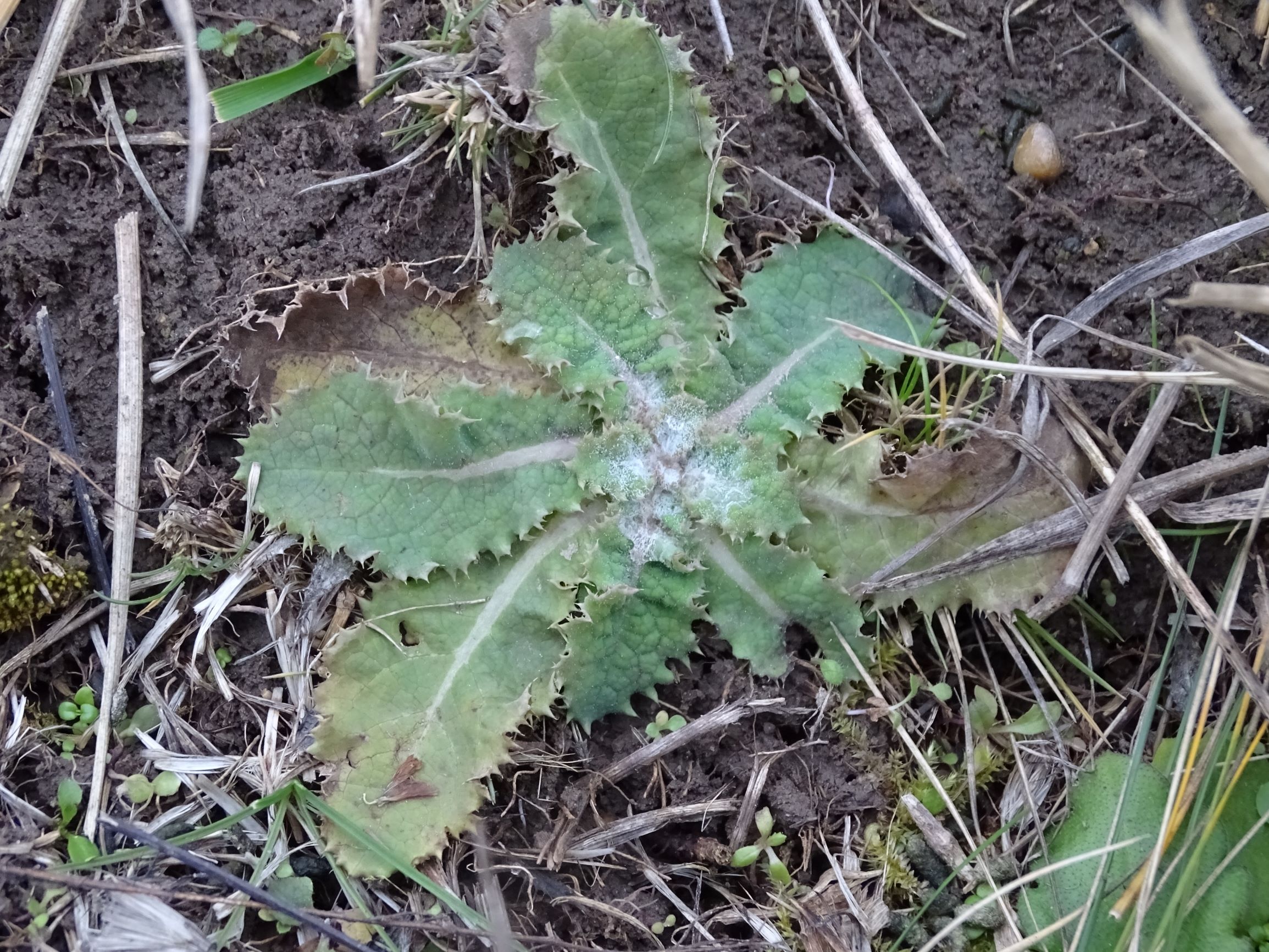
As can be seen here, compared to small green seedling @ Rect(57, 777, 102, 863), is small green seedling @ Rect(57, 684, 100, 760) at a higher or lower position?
higher

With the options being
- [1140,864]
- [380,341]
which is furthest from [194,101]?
[1140,864]

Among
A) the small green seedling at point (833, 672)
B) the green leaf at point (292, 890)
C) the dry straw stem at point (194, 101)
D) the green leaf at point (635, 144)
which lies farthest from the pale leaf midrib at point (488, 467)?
the green leaf at point (292, 890)

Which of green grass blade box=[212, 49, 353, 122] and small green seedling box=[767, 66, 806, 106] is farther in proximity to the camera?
small green seedling box=[767, 66, 806, 106]

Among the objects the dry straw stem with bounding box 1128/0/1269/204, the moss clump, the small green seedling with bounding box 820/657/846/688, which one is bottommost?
the small green seedling with bounding box 820/657/846/688

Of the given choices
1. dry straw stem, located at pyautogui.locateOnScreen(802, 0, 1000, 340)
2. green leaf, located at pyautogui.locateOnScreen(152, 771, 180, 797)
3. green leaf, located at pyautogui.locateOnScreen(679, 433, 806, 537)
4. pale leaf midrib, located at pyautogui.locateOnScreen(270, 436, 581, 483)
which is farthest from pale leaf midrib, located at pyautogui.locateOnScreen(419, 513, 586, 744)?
dry straw stem, located at pyautogui.locateOnScreen(802, 0, 1000, 340)

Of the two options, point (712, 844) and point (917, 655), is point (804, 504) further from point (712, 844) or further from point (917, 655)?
point (712, 844)

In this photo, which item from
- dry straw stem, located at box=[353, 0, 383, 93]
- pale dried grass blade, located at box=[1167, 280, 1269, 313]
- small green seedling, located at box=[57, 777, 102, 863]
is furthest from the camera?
small green seedling, located at box=[57, 777, 102, 863]

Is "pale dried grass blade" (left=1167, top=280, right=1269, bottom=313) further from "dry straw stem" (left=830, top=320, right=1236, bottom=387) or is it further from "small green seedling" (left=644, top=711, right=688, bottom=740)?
"small green seedling" (left=644, top=711, right=688, bottom=740)
